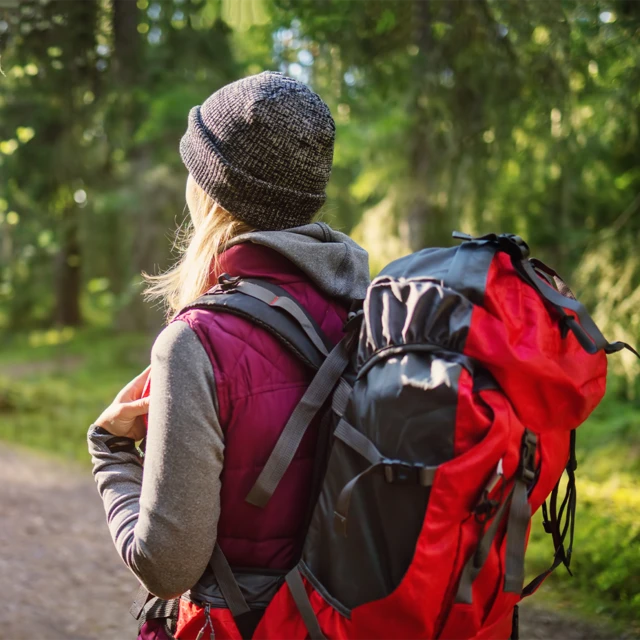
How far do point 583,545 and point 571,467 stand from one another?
139 inches

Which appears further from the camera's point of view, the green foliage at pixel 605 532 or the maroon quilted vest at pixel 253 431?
the green foliage at pixel 605 532

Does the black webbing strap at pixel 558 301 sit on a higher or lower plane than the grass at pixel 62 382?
higher

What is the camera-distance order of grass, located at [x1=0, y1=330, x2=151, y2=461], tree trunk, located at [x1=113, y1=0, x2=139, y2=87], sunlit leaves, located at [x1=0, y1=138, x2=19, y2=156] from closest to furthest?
tree trunk, located at [x1=113, y1=0, x2=139, y2=87] → sunlit leaves, located at [x1=0, y1=138, x2=19, y2=156] → grass, located at [x1=0, y1=330, x2=151, y2=461]

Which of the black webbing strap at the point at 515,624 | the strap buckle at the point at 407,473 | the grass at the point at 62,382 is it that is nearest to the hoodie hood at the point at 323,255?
the strap buckle at the point at 407,473

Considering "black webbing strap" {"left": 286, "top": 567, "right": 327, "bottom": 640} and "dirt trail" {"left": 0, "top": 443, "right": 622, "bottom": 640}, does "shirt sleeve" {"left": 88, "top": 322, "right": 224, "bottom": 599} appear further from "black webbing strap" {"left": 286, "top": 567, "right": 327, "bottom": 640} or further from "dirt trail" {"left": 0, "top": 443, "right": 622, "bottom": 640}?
"dirt trail" {"left": 0, "top": 443, "right": 622, "bottom": 640}

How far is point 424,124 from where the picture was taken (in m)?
6.09

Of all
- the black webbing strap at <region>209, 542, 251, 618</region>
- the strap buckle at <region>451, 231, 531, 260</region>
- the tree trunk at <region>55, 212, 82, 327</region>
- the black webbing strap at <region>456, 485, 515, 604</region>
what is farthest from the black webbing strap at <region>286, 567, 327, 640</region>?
the tree trunk at <region>55, 212, 82, 327</region>

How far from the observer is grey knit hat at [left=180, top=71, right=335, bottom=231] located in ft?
5.10

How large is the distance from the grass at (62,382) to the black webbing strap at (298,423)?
728 cm

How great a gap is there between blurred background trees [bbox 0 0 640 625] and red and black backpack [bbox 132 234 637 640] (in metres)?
0.90

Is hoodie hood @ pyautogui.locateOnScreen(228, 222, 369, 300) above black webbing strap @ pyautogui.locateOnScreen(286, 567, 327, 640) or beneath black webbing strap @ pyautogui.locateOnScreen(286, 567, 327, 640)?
above

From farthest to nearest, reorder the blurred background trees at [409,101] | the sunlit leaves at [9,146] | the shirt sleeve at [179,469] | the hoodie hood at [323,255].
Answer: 1. the sunlit leaves at [9,146]
2. the blurred background trees at [409,101]
3. the hoodie hood at [323,255]
4. the shirt sleeve at [179,469]

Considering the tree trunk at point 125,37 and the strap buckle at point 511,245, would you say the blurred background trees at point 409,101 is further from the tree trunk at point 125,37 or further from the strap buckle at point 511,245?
the strap buckle at point 511,245

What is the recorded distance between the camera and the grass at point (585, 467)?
4312mm
